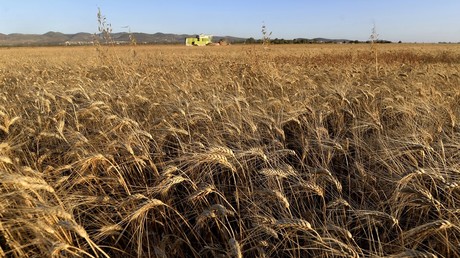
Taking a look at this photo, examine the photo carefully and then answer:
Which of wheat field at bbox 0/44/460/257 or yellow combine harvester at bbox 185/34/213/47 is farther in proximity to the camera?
yellow combine harvester at bbox 185/34/213/47

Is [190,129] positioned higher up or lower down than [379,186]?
higher up

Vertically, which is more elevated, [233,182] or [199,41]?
[199,41]

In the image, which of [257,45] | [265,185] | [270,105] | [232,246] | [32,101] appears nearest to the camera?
[232,246]

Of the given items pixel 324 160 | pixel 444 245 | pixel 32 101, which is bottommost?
pixel 444 245

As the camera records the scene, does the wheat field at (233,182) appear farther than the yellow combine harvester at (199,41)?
No

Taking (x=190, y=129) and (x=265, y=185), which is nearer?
(x=265, y=185)

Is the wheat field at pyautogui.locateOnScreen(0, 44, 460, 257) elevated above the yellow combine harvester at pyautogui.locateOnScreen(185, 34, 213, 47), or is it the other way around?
the yellow combine harvester at pyautogui.locateOnScreen(185, 34, 213, 47)

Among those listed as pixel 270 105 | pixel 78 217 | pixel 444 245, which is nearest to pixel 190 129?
pixel 270 105

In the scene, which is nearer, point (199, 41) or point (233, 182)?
point (233, 182)

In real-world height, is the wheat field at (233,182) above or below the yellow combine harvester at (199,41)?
below

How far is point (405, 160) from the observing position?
233 cm

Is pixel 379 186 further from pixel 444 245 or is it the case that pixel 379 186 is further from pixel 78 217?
pixel 78 217

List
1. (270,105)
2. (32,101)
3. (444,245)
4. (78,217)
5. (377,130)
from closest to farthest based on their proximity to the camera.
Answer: (444,245)
(78,217)
(377,130)
(270,105)
(32,101)

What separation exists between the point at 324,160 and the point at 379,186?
18.8 inches
